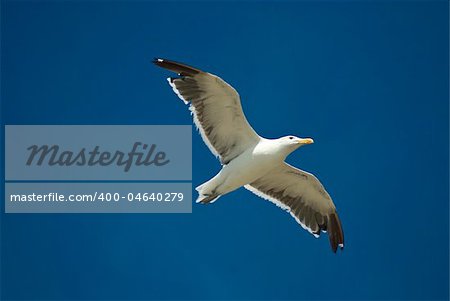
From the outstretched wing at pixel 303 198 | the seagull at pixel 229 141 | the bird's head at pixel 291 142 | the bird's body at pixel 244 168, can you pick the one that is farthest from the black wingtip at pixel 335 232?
the bird's head at pixel 291 142

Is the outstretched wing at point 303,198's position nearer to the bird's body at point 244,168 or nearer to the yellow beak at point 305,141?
the bird's body at point 244,168

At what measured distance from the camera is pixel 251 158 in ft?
33.7

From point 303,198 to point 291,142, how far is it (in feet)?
3.80

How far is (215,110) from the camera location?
10.3 meters

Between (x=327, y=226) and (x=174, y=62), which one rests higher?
(x=174, y=62)

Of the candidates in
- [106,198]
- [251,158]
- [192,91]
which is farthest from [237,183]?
[106,198]

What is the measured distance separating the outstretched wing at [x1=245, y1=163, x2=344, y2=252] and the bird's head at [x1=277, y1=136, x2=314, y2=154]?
575 millimetres

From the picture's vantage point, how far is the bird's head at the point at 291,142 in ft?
32.9

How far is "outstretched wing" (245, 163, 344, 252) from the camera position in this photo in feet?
35.5

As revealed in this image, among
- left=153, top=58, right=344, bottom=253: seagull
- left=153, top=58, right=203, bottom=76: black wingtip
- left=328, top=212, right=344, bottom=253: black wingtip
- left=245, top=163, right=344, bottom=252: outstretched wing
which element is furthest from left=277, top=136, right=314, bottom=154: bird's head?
left=328, top=212, right=344, bottom=253: black wingtip

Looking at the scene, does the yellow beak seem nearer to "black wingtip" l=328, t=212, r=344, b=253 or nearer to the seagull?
the seagull

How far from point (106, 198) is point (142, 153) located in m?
0.70

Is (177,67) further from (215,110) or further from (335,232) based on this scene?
(335,232)

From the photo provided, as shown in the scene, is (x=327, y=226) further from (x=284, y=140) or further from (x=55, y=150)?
(x=55, y=150)
